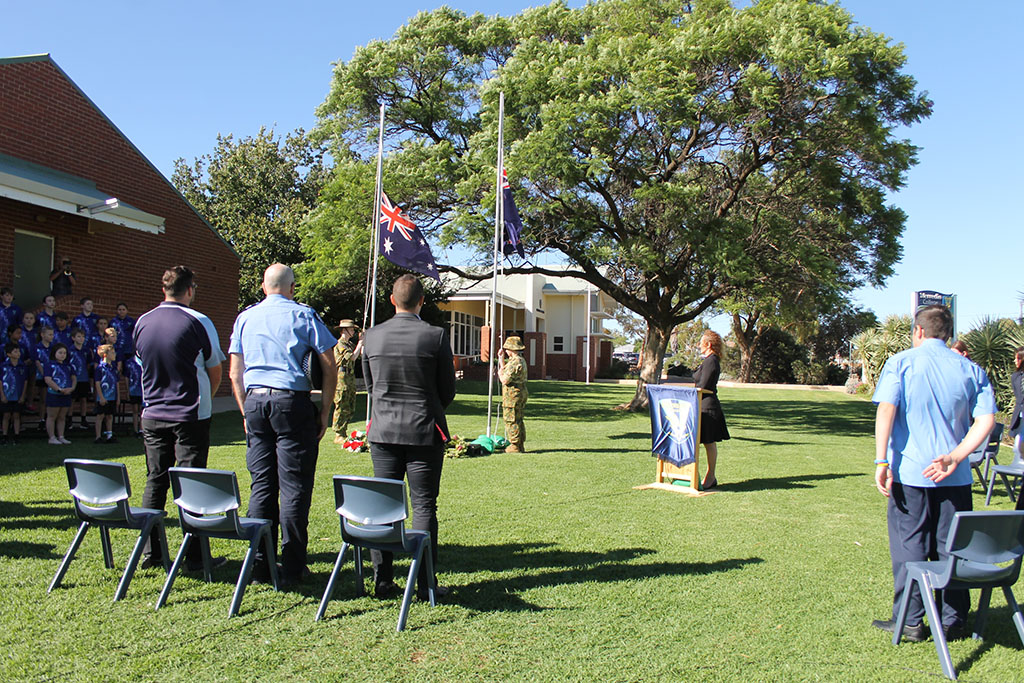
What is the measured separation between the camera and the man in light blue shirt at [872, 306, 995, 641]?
14.3 feet

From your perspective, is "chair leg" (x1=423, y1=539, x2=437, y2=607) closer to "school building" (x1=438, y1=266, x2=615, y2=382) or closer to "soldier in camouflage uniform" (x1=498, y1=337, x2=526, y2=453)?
"soldier in camouflage uniform" (x1=498, y1=337, x2=526, y2=453)

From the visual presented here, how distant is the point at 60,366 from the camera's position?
437 inches

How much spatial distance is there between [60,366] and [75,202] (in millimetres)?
3361

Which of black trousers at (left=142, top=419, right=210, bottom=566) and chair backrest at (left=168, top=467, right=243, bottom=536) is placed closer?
chair backrest at (left=168, top=467, right=243, bottom=536)

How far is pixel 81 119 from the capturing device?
48.6 feet

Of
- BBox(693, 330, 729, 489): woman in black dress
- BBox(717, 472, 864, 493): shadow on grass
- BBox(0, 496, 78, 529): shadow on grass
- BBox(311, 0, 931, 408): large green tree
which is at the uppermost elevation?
BBox(311, 0, 931, 408): large green tree

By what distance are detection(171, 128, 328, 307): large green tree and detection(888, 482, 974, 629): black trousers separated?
82.5 feet

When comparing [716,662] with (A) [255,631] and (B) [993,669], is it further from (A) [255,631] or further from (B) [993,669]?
(A) [255,631]

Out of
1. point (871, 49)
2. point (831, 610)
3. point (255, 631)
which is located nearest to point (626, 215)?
point (871, 49)

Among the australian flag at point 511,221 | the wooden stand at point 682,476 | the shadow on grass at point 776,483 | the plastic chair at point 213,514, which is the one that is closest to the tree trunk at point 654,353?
the australian flag at point 511,221

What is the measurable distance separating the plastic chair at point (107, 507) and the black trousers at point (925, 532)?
15.3 feet

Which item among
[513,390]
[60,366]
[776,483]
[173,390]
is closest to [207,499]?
[173,390]

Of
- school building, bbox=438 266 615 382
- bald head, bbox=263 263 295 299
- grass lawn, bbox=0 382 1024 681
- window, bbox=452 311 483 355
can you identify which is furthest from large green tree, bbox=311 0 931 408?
school building, bbox=438 266 615 382

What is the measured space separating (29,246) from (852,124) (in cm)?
1797
